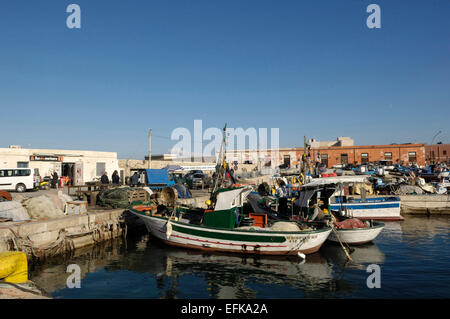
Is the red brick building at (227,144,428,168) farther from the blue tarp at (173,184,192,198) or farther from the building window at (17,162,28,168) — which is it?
the building window at (17,162,28,168)

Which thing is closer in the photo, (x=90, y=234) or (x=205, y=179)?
(x=90, y=234)

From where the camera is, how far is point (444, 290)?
9648 millimetres

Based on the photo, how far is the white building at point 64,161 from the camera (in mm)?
26969

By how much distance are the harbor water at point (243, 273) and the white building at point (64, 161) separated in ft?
57.7

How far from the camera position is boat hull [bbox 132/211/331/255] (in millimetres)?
12977

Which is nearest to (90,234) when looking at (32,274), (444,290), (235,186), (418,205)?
(32,274)

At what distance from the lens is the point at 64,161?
98.2 ft

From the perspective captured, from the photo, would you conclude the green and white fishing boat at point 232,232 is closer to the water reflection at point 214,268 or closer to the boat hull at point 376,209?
the water reflection at point 214,268

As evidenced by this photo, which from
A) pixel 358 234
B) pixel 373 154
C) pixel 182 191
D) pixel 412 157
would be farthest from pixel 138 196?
pixel 412 157
